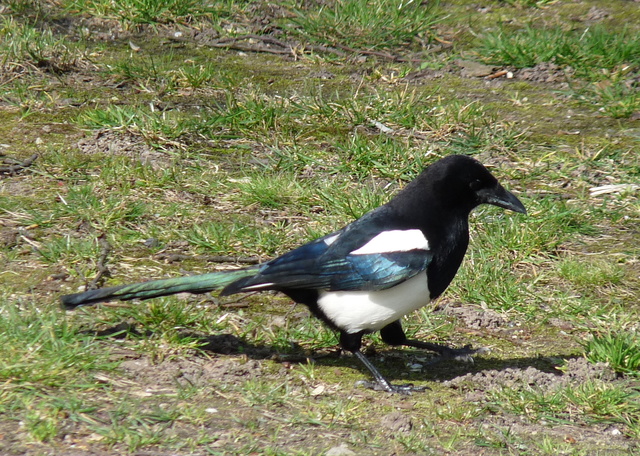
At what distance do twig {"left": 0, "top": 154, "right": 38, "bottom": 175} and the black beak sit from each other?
2382 millimetres

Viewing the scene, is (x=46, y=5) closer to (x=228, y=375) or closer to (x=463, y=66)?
(x=463, y=66)

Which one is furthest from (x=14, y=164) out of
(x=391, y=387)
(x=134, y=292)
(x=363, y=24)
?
(x=363, y=24)

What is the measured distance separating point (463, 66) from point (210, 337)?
326 cm

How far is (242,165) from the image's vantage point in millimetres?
4809

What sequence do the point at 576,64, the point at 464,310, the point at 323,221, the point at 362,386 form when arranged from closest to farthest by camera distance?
the point at 362,386 → the point at 464,310 → the point at 323,221 → the point at 576,64

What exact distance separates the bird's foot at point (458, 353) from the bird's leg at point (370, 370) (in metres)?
0.29

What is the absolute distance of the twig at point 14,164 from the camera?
4625 millimetres

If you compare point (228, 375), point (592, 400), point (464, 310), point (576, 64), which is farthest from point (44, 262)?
point (576, 64)

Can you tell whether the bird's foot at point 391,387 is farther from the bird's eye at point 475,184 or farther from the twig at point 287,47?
the twig at point 287,47

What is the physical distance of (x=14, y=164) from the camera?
4.68m

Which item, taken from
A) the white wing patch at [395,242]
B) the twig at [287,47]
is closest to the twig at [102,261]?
the white wing patch at [395,242]

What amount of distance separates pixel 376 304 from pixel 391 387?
0.31 m

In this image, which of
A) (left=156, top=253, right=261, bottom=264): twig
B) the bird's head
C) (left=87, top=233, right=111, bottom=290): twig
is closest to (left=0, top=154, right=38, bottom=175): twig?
(left=87, top=233, right=111, bottom=290): twig

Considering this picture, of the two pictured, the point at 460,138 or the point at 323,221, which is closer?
the point at 323,221
